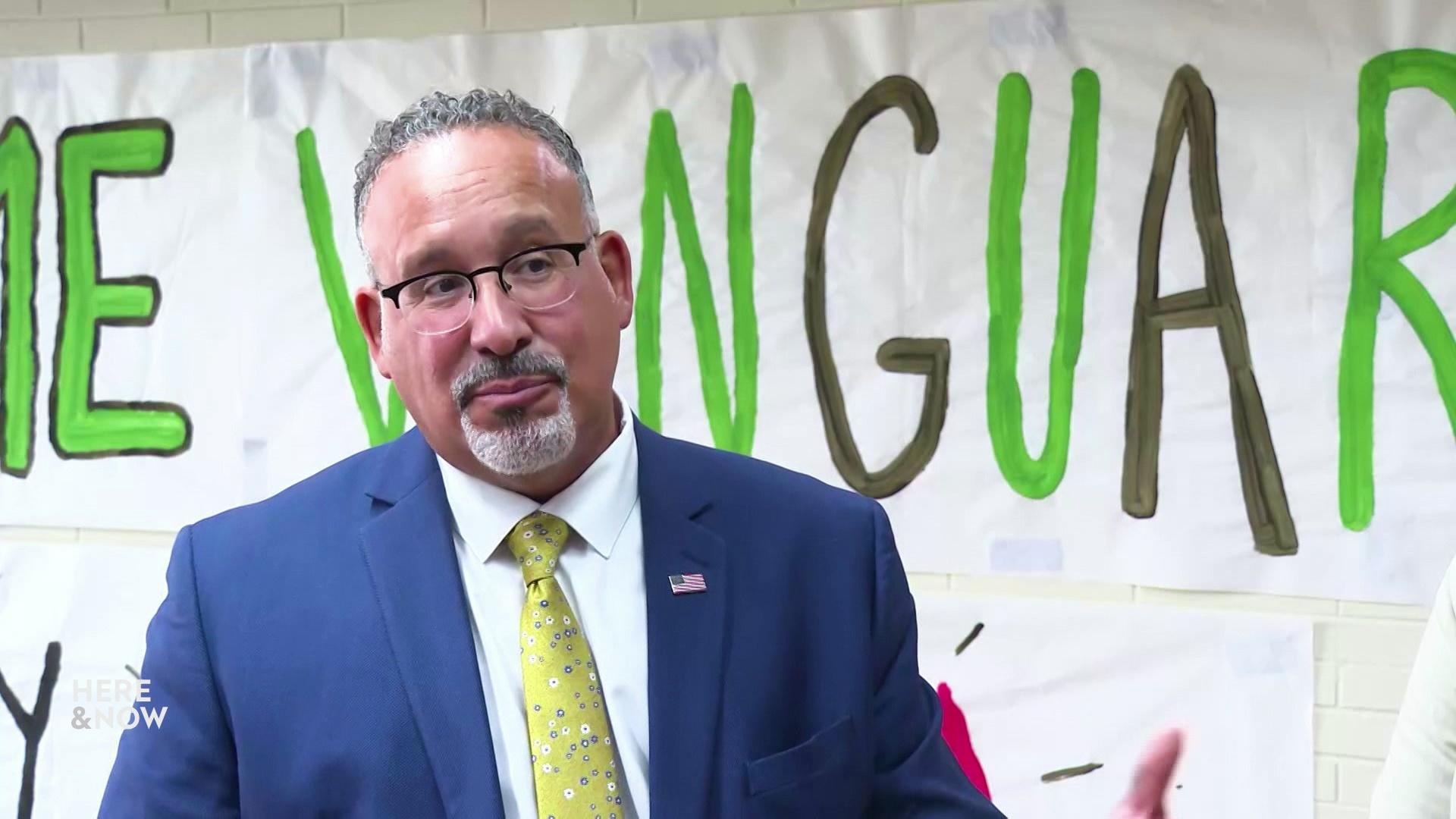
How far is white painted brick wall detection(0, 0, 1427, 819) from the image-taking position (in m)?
1.91

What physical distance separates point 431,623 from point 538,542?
0.36 feet

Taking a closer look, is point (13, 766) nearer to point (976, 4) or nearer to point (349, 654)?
point (349, 654)

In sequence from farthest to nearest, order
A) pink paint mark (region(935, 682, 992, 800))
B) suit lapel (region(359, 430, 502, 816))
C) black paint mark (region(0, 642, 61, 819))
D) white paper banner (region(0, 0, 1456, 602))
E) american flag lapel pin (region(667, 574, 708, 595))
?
black paint mark (region(0, 642, 61, 819)), pink paint mark (region(935, 682, 992, 800)), white paper banner (region(0, 0, 1456, 602)), american flag lapel pin (region(667, 574, 708, 595)), suit lapel (region(359, 430, 502, 816))

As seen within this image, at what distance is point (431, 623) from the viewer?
1004 millimetres

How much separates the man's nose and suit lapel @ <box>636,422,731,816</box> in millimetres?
200

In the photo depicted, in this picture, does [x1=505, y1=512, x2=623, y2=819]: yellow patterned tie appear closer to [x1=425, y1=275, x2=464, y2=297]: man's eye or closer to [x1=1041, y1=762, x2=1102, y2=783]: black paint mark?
[x1=425, y1=275, x2=464, y2=297]: man's eye

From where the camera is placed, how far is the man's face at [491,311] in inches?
38.9

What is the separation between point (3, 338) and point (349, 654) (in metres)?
1.80

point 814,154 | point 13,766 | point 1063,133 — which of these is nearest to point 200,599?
point 814,154

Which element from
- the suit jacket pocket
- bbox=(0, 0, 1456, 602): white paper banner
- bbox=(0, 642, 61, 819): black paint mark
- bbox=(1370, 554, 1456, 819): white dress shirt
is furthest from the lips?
bbox=(0, 642, 61, 819): black paint mark

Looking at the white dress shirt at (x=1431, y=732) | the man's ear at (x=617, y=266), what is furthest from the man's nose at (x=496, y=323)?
the white dress shirt at (x=1431, y=732)

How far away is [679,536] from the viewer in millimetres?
1089

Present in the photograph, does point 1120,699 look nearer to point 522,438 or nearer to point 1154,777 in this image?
point 1154,777

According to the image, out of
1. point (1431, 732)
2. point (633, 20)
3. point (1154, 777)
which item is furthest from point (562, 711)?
point (633, 20)
